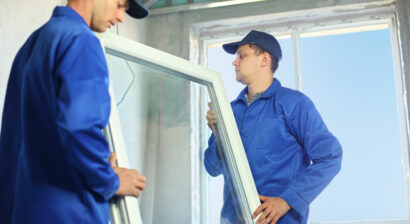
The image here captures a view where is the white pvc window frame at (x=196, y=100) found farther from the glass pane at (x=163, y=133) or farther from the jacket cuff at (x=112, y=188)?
the jacket cuff at (x=112, y=188)

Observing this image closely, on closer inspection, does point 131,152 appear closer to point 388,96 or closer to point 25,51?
point 25,51

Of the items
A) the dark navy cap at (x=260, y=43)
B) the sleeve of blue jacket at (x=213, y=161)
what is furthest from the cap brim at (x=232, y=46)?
the sleeve of blue jacket at (x=213, y=161)

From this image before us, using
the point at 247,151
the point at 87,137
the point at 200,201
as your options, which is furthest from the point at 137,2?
the point at 247,151

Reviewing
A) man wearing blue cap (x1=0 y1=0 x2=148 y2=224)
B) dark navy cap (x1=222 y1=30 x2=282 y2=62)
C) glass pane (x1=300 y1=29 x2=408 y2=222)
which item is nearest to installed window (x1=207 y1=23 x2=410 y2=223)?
glass pane (x1=300 y1=29 x2=408 y2=222)

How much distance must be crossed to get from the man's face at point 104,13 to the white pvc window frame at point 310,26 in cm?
221

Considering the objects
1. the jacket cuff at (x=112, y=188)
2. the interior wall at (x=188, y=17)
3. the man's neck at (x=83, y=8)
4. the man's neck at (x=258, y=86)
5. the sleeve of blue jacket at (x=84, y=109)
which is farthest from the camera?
the interior wall at (x=188, y=17)

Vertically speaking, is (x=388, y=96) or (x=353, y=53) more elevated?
(x=353, y=53)

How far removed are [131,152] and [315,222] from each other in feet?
6.17

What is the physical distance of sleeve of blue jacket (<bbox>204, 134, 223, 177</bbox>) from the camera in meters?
1.93

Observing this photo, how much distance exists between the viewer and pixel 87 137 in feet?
3.44

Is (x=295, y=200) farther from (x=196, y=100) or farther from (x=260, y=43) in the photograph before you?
(x=260, y=43)

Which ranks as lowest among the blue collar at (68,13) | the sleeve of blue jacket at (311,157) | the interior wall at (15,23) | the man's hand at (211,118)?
the sleeve of blue jacket at (311,157)

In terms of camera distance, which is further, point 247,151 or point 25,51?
point 247,151

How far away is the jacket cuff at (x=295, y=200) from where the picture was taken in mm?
2047
